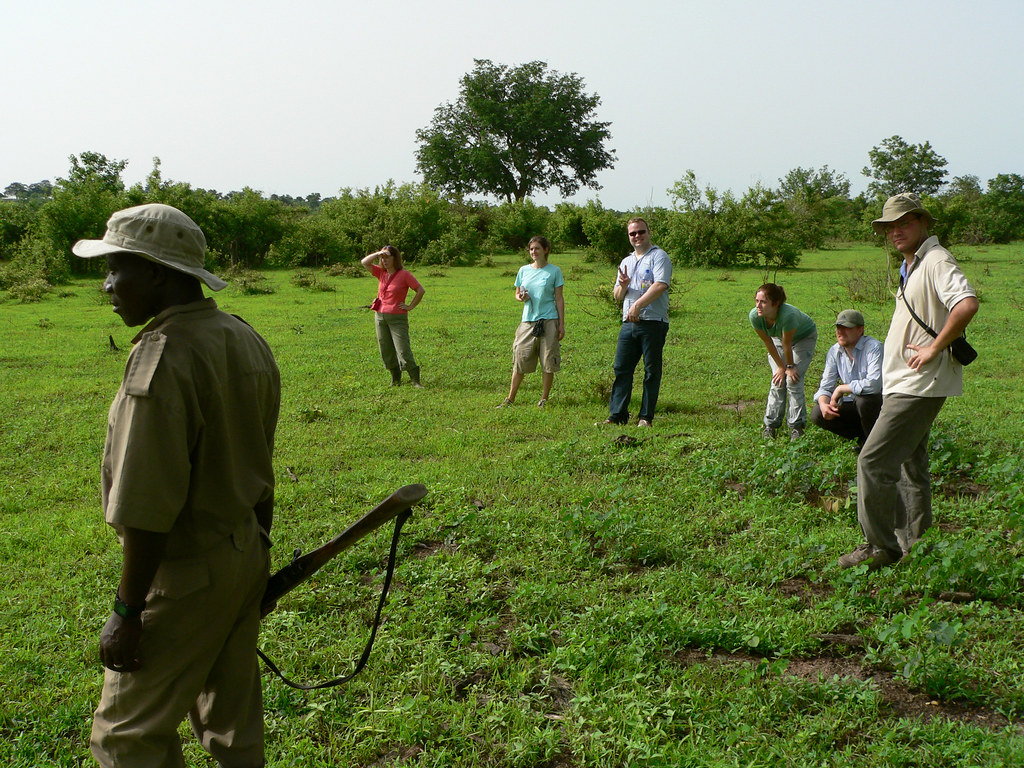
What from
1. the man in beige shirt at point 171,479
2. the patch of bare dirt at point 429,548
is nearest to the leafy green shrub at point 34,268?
the patch of bare dirt at point 429,548

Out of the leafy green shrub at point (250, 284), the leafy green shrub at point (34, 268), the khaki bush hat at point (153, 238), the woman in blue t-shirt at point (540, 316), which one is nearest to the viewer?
the khaki bush hat at point (153, 238)

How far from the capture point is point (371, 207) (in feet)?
119

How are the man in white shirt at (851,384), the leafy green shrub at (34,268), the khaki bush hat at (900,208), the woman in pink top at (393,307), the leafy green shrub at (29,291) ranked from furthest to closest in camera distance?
the leafy green shrub at (34,268), the leafy green shrub at (29,291), the woman in pink top at (393,307), the man in white shirt at (851,384), the khaki bush hat at (900,208)

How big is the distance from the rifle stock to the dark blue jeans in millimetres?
5677

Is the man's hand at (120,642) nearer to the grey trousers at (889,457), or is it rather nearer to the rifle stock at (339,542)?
the rifle stock at (339,542)

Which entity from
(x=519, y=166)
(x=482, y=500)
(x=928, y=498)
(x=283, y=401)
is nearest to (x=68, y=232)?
(x=283, y=401)

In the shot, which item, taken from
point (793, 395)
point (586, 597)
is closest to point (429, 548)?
point (586, 597)

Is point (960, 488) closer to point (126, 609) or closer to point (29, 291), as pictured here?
point (126, 609)

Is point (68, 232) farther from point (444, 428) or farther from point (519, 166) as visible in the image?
point (519, 166)

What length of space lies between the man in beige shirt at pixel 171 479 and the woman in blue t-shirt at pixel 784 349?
5.56 metres

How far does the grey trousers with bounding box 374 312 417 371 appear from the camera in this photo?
33.0 ft

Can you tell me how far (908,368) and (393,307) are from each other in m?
6.75

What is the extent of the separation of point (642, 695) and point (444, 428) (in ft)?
16.9

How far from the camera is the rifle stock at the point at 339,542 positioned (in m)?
2.57
